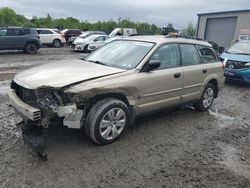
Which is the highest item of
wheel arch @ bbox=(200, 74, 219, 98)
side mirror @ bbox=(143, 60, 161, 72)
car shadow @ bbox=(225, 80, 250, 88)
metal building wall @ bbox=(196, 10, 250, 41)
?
metal building wall @ bbox=(196, 10, 250, 41)

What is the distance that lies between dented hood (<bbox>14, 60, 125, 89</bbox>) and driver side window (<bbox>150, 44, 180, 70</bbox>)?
87cm

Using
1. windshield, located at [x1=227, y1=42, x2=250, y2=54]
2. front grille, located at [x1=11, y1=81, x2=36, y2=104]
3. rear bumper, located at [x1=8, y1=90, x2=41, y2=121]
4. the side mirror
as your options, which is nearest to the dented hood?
front grille, located at [x1=11, y1=81, x2=36, y2=104]

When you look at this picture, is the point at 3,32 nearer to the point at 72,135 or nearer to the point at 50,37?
the point at 50,37

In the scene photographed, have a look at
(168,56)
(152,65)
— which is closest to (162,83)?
(152,65)

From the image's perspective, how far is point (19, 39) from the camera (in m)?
16.6

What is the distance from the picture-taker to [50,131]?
4562 mm

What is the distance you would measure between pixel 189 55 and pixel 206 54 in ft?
2.70

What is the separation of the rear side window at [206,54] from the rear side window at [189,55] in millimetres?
211

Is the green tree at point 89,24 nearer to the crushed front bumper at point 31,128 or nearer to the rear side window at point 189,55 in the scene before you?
the rear side window at point 189,55

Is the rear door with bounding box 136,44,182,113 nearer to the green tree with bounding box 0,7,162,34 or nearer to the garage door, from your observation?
the garage door

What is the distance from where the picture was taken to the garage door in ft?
79.8

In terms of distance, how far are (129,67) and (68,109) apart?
134 cm

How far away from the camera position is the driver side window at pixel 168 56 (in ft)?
16.1

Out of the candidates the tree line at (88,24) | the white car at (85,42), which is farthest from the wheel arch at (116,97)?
the tree line at (88,24)
